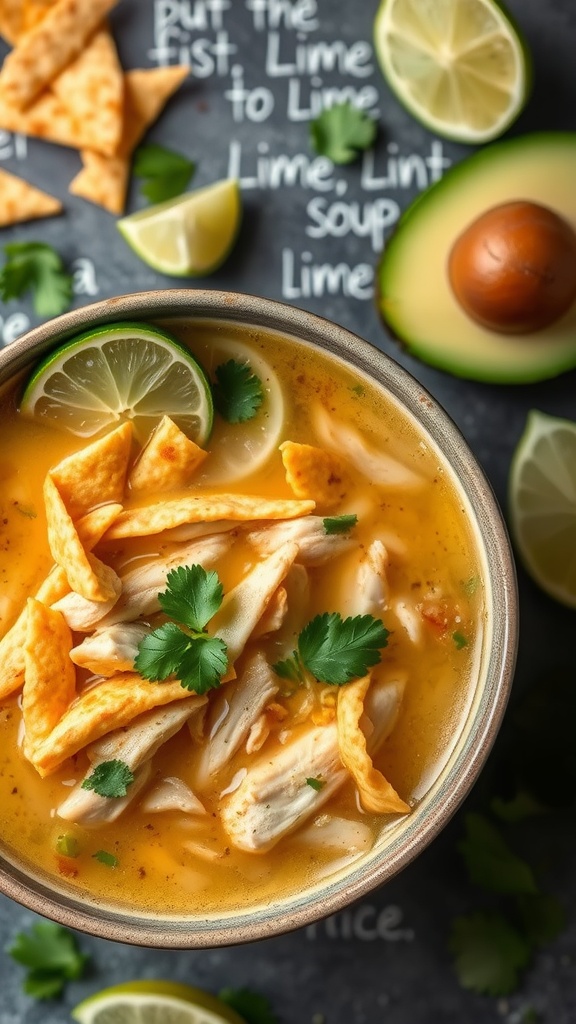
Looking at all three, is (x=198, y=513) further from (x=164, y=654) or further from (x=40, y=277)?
(x=40, y=277)

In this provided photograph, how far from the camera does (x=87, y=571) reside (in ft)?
7.92

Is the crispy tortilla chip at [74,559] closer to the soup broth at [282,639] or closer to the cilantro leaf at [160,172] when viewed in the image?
the soup broth at [282,639]

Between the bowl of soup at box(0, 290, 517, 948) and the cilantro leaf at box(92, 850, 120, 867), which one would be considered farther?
the cilantro leaf at box(92, 850, 120, 867)

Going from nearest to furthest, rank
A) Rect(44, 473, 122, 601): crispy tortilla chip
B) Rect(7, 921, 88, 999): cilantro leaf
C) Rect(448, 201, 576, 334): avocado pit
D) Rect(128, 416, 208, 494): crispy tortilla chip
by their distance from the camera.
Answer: Rect(44, 473, 122, 601): crispy tortilla chip → Rect(128, 416, 208, 494): crispy tortilla chip → Rect(448, 201, 576, 334): avocado pit → Rect(7, 921, 88, 999): cilantro leaf

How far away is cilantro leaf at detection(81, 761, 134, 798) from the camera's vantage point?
2.49 meters

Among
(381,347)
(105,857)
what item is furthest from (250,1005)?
(381,347)

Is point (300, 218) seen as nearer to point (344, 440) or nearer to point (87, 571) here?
point (344, 440)

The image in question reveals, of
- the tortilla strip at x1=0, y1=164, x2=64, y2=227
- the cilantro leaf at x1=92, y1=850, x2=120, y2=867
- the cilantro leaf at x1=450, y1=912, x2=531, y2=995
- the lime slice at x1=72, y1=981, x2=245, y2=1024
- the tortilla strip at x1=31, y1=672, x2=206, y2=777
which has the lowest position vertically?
the lime slice at x1=72, y1=981, x2=245, y2=1024

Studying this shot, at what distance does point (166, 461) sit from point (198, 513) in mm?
155

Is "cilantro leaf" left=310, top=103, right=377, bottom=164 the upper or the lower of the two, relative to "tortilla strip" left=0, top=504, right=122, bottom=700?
upper

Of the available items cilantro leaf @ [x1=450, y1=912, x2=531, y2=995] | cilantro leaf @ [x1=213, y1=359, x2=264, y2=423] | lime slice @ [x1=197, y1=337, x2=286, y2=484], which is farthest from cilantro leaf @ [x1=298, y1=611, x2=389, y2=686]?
cilantro leaf @ [x1=450, y1=912, x2=531, y2=995]

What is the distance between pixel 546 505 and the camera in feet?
10.4

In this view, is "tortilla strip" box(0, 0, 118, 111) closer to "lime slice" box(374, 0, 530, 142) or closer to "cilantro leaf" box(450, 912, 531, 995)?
"lime slice" box(374, 0, 530, 142)

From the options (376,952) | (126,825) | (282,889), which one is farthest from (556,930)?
(126,825)
